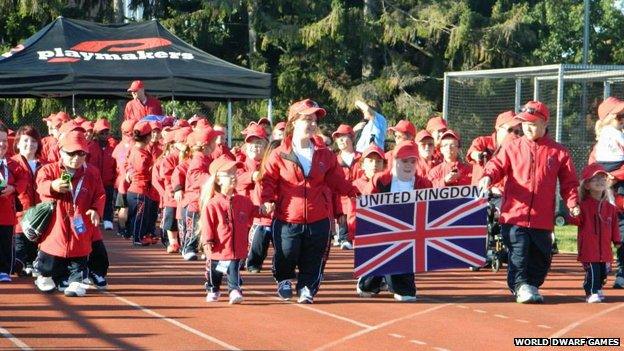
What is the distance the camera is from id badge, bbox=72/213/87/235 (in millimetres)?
11555

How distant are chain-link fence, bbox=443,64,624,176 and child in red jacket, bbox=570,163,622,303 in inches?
323

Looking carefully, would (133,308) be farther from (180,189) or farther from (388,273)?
(180,189)

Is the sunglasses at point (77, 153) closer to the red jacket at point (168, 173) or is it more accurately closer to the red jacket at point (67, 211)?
the red jacket at point (67, 211)

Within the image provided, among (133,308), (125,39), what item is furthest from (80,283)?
(125,39)

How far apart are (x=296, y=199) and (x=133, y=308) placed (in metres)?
1.76

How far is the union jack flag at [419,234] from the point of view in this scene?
11.8m

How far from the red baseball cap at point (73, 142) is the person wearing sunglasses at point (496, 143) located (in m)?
4.42

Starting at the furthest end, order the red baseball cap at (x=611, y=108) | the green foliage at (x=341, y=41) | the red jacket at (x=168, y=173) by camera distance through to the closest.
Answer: the green foliage at (x=341, y=41)
the red jacket at (x=168, y=173)
the red baseball cap at (x=611, y=108)

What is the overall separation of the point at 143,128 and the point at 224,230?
273 inches

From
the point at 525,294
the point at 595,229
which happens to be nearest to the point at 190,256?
the point at 525,294

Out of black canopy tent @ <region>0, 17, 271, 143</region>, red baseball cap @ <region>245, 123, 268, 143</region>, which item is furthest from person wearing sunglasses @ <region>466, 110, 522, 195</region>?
black canopy tent @ <region>0, 17, 271, 143</region>

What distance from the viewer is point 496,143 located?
1474 cm

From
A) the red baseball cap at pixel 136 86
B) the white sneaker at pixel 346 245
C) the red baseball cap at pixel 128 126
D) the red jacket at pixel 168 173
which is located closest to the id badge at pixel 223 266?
the red jacket at pixel 168 173

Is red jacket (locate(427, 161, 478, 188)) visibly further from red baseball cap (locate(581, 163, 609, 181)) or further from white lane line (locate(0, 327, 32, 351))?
white lane line (locate(0, 327, 32, 351))
